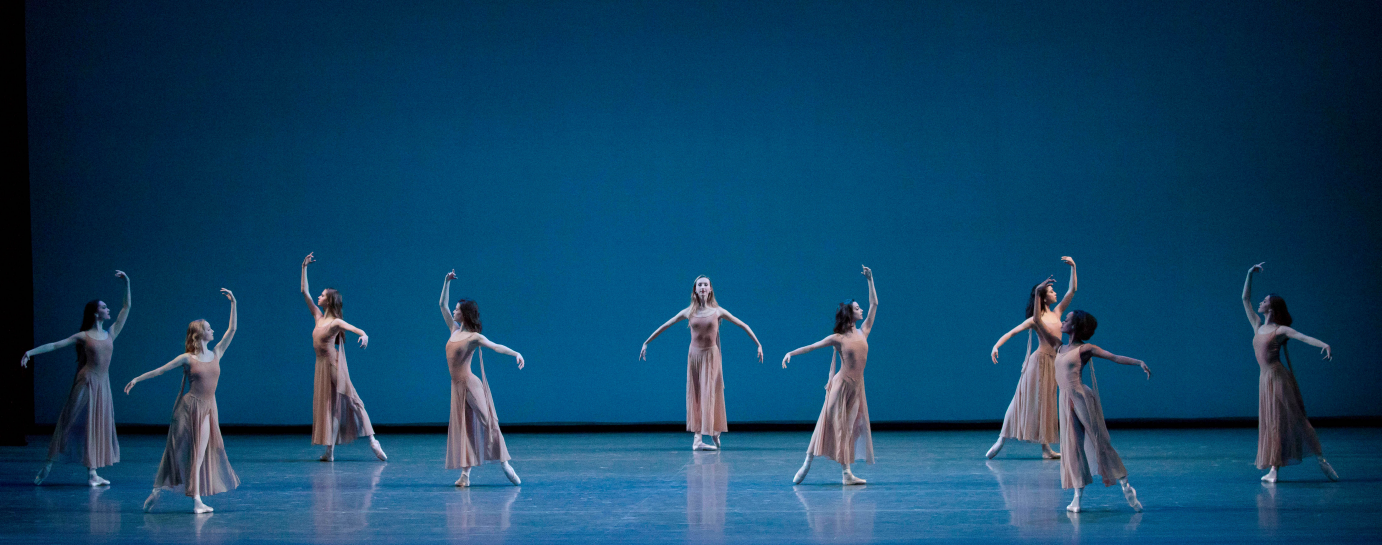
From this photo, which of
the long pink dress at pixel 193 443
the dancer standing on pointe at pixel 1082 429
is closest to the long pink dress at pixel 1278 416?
the dancer standing on pointe at pixel 1082 429

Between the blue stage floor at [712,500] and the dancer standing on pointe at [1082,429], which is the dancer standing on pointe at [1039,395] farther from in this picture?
the dancer standing on pointe at [1082,429]

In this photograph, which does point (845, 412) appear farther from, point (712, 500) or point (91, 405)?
point (91, 405)

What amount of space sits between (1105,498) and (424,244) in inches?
270

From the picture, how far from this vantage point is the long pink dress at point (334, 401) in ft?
26.3

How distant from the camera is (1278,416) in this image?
6316 mm

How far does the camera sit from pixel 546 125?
33.1 feet

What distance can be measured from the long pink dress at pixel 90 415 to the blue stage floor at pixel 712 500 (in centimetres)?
23

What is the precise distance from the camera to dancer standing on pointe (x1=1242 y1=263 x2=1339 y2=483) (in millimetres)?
Answer: 6262

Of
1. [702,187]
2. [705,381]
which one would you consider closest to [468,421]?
[705,381]

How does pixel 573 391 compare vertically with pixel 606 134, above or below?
below

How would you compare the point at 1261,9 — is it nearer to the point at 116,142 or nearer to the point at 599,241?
the point at 599,241

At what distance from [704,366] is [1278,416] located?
4332 mm

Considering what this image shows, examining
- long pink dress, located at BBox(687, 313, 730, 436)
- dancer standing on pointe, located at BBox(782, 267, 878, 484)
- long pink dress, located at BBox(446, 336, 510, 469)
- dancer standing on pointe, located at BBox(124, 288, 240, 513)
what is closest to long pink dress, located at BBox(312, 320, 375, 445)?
long pink dress, located at BBox(446, 336, 510, 469)

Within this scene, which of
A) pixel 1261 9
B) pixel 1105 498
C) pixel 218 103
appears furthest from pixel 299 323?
pixel 1261 9
